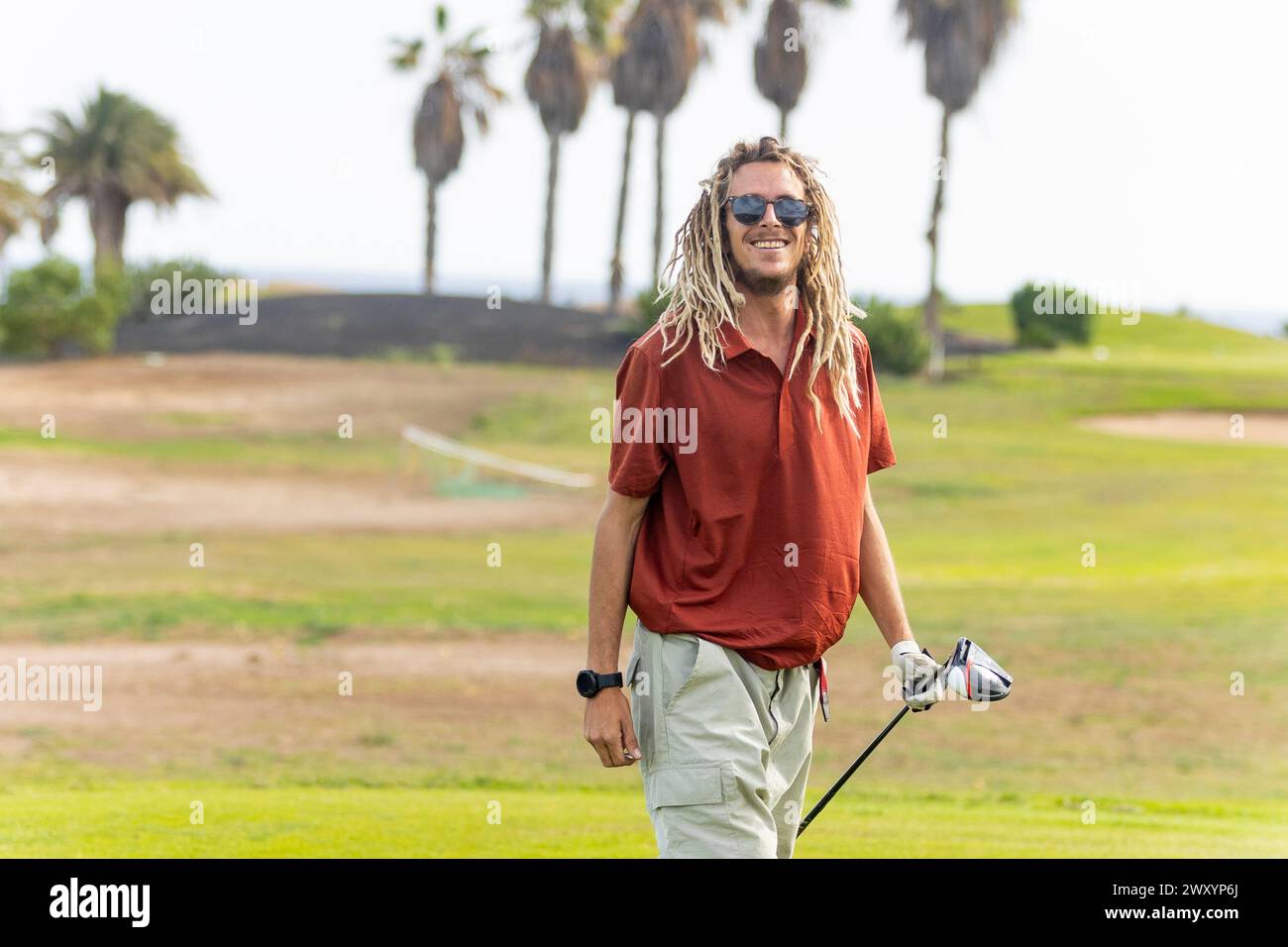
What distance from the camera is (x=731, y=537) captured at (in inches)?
155

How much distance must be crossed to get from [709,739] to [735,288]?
1.03m

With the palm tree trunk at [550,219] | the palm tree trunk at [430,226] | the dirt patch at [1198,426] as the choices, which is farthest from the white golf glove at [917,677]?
the palm tree trunk at [430,226]

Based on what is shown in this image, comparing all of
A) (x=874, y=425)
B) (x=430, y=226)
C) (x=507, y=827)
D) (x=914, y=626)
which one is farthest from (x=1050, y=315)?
(x=874, y=425)

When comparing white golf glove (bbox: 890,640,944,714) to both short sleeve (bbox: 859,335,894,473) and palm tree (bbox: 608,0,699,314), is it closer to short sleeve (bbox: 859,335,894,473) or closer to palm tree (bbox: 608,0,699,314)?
short sleeve (bbox: 859,335,894,473)

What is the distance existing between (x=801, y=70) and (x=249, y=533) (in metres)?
27.8

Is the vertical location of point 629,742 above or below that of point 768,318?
below

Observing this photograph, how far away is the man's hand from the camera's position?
13.2 ft

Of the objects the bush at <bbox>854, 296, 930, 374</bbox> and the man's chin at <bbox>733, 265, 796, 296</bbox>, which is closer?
the man's chin at <bbox>733, 265, 796, 296</bbox>

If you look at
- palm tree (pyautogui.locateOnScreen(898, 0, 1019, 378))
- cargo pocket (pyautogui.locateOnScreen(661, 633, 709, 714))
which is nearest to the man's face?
cargo pocket (pyautogui.locateOnScreen(661, 633, 709, 714))

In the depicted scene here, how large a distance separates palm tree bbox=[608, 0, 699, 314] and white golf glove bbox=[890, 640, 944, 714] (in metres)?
48.7

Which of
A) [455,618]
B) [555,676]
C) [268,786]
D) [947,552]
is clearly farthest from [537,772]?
[947,552]

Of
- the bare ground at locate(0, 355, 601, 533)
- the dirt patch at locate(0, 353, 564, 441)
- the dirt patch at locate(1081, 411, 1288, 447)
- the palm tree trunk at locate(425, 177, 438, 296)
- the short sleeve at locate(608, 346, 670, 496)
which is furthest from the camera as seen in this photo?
the palm tree trunk at locate(425, 177, 438, 296)

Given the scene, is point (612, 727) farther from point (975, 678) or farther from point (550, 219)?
point (550, 219)
